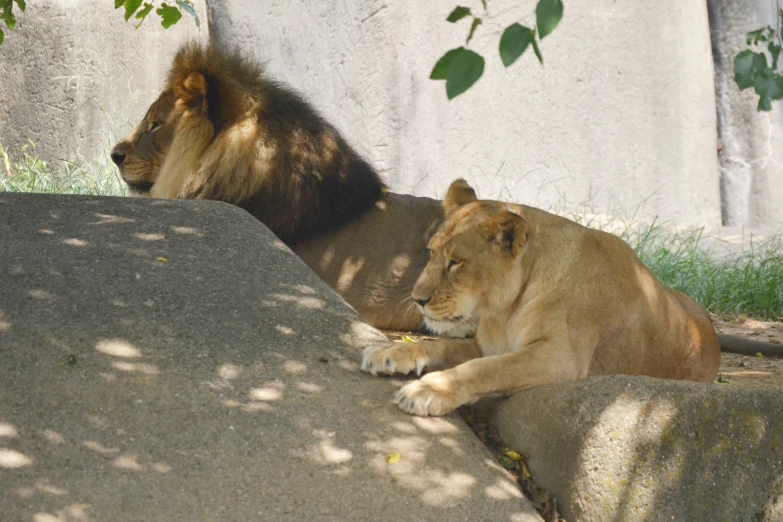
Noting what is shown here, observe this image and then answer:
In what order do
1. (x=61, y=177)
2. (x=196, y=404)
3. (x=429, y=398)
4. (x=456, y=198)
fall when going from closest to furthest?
(x=196, y=404) → (x=429, y=398) → (x=456, y=198) → (x=61, y=177)

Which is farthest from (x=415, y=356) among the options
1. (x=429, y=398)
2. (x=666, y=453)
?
(x=666, y=453)

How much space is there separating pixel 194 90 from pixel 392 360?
2.37 meters

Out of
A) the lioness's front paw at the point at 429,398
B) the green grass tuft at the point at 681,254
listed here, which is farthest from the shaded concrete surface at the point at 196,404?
the green grass tuft at the point at 681,254

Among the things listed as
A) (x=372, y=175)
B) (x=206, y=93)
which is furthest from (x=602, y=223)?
(x=206, y=93)

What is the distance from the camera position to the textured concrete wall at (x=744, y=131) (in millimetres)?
10453

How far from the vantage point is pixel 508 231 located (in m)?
3.49

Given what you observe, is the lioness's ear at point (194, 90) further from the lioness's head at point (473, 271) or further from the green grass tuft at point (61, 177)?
the green grass tuft at point (61, 177)

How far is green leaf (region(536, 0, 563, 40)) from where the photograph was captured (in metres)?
1.88

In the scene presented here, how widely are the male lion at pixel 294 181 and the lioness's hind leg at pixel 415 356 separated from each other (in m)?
1.28

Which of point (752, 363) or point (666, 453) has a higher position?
point (666, 453)

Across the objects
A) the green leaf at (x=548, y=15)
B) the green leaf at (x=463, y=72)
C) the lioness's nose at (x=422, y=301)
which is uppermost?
the green leaf at (x=548, y=15)

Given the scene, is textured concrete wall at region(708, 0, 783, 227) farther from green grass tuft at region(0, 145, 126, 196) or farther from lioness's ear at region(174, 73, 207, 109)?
lioness's ear at region(174, 73, 207, 109)

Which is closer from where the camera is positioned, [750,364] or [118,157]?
[750,364]

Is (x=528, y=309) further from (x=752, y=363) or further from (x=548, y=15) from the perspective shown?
(x=752, y=363)
